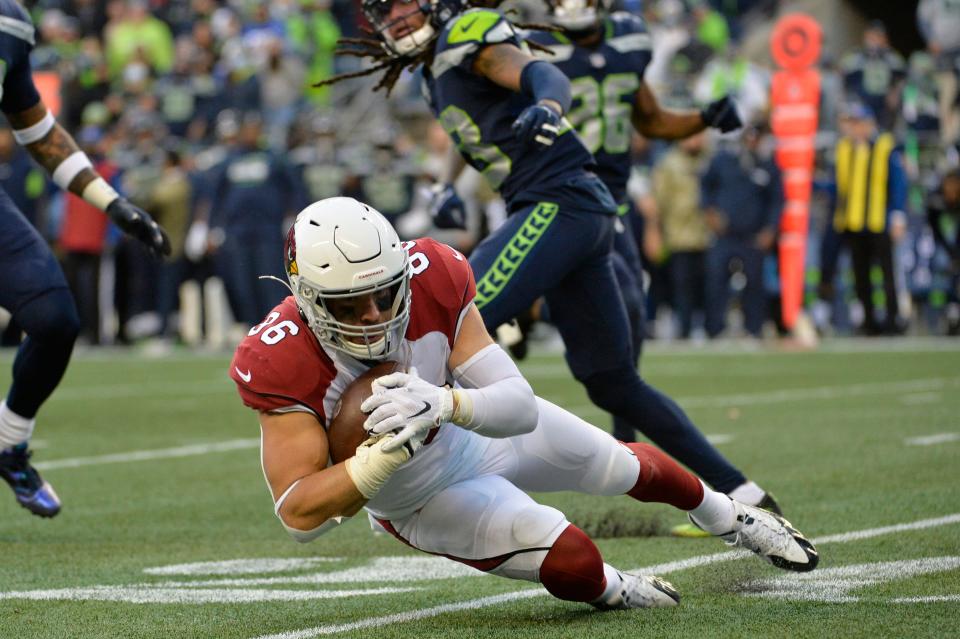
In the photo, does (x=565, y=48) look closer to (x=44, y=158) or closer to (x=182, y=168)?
(x=44, y=158)

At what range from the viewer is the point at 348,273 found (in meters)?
3.39

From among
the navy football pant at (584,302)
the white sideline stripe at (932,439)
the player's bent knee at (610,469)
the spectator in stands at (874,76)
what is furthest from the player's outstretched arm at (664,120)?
the spectator in stands at (874,76)

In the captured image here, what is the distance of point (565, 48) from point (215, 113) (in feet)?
37.1

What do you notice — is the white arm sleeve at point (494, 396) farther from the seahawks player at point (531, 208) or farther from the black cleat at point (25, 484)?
the black cleat at point (25, 484)

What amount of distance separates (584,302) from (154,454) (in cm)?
303

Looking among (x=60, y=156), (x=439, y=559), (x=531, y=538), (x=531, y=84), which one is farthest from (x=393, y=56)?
(x=531, y=538)

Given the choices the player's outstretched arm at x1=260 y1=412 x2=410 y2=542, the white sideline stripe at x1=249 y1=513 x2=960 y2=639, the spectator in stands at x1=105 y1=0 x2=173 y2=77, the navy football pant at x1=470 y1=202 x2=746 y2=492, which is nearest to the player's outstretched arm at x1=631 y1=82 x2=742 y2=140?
the navy football pant at x1=470 y1=202 x2=746 y2=492

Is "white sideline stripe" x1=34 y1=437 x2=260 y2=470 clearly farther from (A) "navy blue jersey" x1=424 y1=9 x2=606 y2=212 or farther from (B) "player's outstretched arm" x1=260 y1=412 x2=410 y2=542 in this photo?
(B) "player's outstretched arm" x1=260 y1=412 x2=410 y2=542

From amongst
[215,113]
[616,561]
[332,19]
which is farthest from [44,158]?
[332,19]

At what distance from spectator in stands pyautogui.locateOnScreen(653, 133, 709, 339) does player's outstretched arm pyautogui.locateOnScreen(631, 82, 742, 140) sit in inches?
319

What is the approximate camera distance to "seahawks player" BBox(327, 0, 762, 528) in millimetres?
4719

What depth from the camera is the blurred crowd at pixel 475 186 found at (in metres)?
13.8

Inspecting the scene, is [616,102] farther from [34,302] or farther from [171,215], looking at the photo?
[171,215]

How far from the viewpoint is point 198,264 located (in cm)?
1521
